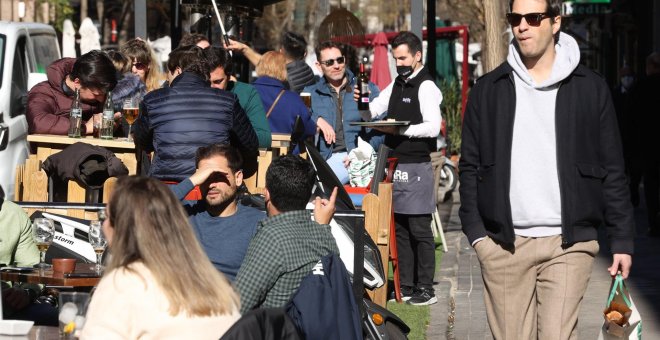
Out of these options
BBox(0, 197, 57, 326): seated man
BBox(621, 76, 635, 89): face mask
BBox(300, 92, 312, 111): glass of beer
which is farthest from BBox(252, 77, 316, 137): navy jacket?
BBox(621, 76, 635, 89): face mask

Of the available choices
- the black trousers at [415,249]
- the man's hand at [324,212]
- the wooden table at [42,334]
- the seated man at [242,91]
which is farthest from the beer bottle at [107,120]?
the wooden table at [42,334]

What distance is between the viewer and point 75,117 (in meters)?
9.06

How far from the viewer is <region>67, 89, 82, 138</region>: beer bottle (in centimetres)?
905

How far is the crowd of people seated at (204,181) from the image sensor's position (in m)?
4.14

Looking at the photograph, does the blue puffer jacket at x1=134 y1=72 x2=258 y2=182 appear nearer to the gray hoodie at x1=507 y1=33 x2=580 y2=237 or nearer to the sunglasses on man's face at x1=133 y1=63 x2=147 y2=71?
the gray hoodie at x1=507 y1=33 x2=580 y2=237

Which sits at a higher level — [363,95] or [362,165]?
[363,95]

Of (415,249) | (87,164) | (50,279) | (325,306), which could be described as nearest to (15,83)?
(87,164)

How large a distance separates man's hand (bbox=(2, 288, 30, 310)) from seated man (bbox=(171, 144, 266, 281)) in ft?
3.09

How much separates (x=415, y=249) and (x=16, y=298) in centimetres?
401

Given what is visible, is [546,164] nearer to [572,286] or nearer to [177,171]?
[572,286]

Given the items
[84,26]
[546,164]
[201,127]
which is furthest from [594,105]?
[84,26]

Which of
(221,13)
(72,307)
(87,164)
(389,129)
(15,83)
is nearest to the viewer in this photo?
(72,307)

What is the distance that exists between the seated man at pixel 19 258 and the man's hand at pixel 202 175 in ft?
3.17

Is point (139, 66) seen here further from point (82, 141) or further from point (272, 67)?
point (82, 141)
